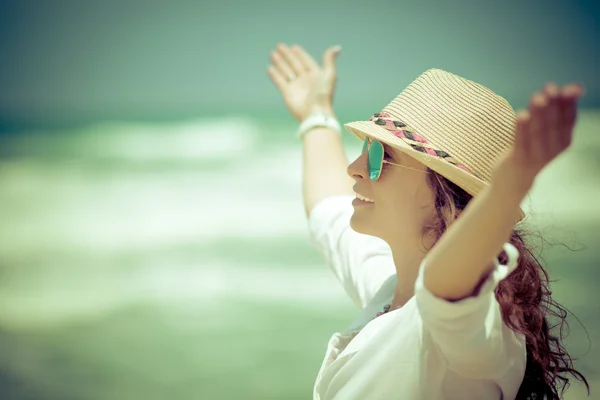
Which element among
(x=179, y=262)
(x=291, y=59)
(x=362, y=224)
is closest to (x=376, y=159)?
(x=362, y=224)

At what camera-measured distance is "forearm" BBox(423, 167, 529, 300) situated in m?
0.66

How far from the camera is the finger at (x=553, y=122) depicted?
0.60 metres

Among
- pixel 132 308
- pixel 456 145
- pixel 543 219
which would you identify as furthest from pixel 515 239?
pixel 132 308

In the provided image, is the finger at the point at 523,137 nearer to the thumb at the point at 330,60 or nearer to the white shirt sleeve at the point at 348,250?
the white shirt sleeve at the point at 348,250

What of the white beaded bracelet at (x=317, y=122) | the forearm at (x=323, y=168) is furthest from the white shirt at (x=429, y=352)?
the white beaded bracelet at (x=317, y=122)

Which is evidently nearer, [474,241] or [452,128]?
[474,241]

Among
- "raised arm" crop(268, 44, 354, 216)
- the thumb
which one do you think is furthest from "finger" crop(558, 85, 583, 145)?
the thumb

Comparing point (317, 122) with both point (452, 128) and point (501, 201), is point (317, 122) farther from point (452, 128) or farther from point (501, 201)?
point (501, 201)

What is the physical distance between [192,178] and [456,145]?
1991mm

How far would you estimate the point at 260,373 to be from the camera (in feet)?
6.28

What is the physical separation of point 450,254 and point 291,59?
113 cm

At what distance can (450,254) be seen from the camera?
0.69 metres

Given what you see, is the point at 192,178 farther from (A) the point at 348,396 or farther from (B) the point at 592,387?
(A) the point at 348,396

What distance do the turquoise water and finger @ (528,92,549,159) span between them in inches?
48.4
